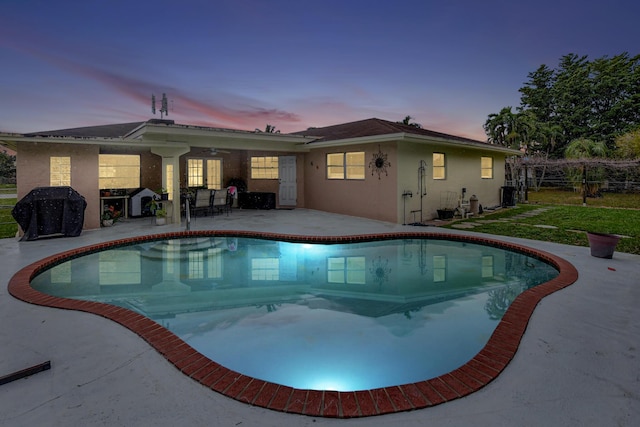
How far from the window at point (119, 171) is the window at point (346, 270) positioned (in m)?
9.62

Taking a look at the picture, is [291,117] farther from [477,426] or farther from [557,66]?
[557,66]

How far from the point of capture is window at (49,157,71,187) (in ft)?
27.9

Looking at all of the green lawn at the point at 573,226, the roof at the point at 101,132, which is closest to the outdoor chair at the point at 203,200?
the roof at the point at 101,132

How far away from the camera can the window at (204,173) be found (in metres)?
13.9

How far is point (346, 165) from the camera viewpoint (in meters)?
11.6

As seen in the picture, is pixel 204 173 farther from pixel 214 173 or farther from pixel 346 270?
pixel 346 270

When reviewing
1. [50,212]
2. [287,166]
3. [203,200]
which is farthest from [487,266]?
[50,212]

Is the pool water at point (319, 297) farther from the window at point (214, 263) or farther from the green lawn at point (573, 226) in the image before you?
the green lawn at point (573, 226)

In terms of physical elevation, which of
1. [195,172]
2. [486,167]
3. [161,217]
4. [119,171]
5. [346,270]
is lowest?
[346,270]

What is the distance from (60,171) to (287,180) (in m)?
7.32

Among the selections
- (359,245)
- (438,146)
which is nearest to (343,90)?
(438,146)

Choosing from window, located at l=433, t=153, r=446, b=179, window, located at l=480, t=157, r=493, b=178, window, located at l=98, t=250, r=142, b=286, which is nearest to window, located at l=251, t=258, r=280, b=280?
window, located at l=98, t=250, r=142, b=286

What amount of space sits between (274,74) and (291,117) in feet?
19.5

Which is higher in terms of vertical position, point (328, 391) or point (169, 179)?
point (169, 179)
